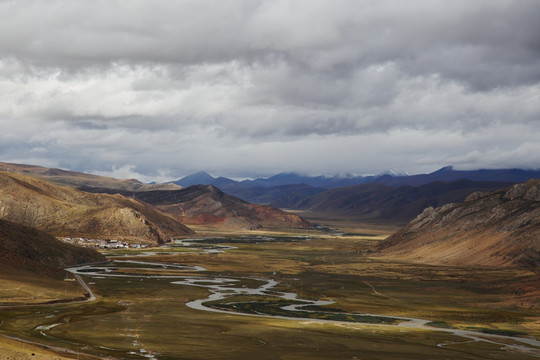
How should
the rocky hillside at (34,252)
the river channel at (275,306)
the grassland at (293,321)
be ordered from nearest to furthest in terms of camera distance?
the grassland at (293,321) → the river channel at (275,306) → the rocky hillside at (34,252)

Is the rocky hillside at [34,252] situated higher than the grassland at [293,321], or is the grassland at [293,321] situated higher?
the rocky hillside at [34,252]

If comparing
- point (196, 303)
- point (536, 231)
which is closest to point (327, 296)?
point (196, 303)

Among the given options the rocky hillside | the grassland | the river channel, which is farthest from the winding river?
the rocky hillside

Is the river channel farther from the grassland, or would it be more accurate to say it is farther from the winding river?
the grassland

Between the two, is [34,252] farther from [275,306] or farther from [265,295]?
[275,306]

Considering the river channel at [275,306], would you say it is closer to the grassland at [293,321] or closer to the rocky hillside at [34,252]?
the grassland at [293,321]

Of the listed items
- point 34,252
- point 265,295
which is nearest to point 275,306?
point 265,295

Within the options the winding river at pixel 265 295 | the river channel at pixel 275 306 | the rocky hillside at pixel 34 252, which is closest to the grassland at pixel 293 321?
the river channel at pixel 275 306
